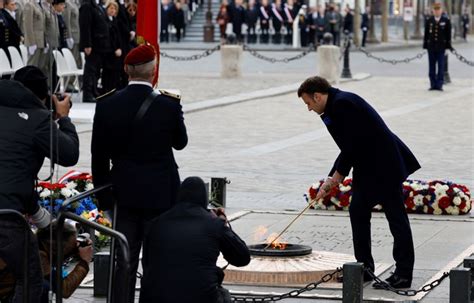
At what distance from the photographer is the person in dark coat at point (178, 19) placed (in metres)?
60.4

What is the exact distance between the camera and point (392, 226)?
409 inches

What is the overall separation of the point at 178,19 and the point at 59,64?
34030mm

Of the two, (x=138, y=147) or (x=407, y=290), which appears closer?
(x=138, y=147)

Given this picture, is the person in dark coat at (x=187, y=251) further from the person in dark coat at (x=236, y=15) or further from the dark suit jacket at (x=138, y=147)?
the person in dark coat at (x=236, y=15)

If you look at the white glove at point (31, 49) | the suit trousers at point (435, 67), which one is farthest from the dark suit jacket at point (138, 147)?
the suit trousers at point (435, 67)

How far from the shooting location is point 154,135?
8648 millimetres

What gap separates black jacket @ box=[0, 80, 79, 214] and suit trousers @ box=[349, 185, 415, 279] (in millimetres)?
2721

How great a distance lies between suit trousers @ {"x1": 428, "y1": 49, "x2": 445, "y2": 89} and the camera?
3112 cm

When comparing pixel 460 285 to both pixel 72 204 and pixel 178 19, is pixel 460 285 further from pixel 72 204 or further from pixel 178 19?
pixel 178 19

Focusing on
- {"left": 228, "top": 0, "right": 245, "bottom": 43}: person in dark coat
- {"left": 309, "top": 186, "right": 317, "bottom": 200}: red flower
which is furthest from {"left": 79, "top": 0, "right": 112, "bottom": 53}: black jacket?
{"left": 228, "top": 0, "right": 245, "bottom": 43}: person in dark coat

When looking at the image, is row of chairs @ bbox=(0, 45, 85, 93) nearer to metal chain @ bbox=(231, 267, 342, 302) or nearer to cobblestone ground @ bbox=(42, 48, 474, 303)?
cobblestone ground @ bbox=(42, 48, 474, 303)

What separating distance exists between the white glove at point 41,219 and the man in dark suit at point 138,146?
1.14 ft

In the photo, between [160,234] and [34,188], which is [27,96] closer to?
[34,188]

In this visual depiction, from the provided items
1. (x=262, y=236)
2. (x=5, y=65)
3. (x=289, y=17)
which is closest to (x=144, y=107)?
(x=262, y=236)
